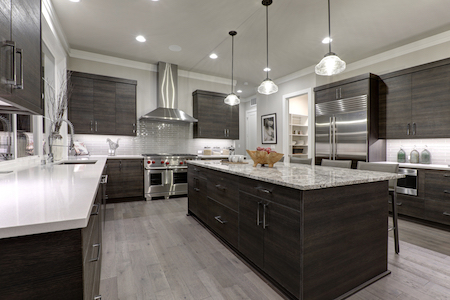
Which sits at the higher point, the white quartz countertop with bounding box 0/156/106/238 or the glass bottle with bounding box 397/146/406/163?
the glass bottle with bounding box 397/146/406/163

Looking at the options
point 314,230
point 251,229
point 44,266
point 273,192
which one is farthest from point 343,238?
point 44,266

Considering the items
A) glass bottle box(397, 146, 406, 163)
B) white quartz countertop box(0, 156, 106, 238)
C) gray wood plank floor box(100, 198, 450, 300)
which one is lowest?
gray wood plank floor box(100, 198, 450, 300)

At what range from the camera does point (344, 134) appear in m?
4.31

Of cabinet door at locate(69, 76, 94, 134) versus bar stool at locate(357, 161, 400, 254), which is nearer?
bar stool at locate(357, 161, 400, 254)

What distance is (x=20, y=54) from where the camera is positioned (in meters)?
1.18

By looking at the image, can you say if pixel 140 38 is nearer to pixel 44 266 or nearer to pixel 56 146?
pixel 56 146

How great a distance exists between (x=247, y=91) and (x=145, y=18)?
461 centimetres

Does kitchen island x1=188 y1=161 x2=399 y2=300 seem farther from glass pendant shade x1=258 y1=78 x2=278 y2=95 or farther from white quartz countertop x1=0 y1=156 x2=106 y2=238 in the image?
glass pendant shade x1=258 y1=78 x2=278 y2=95

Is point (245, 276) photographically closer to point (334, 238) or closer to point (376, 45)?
point (334, 238)

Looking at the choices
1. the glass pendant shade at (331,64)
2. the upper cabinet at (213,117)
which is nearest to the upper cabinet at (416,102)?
the glass pendant shade at (331,64)

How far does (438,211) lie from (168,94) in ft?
16.9

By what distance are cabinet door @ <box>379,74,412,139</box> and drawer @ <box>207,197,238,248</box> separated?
3.41 metres

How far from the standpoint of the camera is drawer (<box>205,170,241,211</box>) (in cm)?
219

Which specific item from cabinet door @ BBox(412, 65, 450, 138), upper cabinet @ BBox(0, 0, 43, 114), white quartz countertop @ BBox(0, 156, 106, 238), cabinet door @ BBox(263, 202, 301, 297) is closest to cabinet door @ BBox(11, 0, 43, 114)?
upper cabinet @ BBox(0, 0, 43, 114)
